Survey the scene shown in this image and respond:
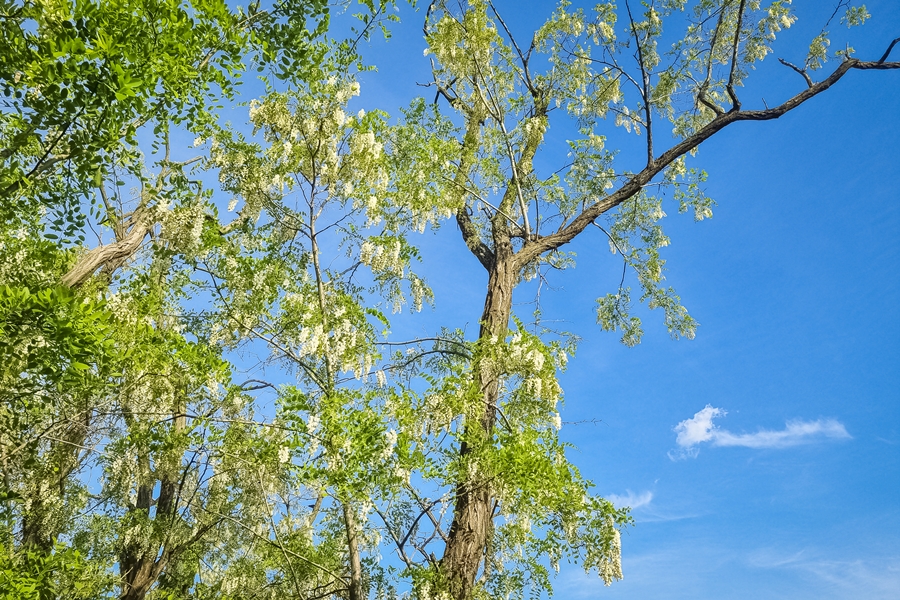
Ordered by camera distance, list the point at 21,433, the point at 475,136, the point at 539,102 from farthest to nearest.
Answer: the point at 539,102 < the point at 475,136 < the point at 21,433

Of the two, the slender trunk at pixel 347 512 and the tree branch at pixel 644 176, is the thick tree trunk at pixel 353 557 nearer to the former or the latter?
the slender trunk at pixel 347 512

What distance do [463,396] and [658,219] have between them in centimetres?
669

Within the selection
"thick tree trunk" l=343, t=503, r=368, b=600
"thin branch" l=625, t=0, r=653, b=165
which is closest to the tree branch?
"thin branch" l=625, t=0, r=653, b=165

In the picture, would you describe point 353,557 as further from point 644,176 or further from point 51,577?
point 644,176

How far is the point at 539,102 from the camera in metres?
11.2

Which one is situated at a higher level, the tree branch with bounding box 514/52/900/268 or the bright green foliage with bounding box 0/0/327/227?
the tree branch with bounding box 514/52/900/268

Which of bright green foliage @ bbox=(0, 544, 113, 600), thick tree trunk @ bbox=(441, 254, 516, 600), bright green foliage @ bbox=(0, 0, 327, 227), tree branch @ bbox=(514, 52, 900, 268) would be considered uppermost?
tree branch @ bbox=(514, 52, 900, 268)

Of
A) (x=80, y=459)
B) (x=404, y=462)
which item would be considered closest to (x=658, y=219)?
(x=404, y=462)

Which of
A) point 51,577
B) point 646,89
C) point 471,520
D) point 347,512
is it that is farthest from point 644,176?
point 51,577

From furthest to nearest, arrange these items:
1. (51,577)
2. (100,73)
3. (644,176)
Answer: (644,176) → (51,577) → (100,73)

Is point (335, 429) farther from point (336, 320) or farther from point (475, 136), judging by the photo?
point (475, 136)

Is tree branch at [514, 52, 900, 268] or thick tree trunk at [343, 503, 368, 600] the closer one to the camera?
thick tree trunk at [343, 503, 368, 600]

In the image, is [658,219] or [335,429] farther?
[658,219]

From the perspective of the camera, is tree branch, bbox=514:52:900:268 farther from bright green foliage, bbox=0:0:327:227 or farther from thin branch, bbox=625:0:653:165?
bright green foliage, bbox=0:0:327:227
